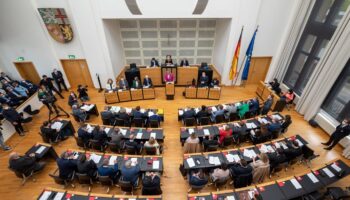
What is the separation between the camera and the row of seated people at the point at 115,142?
21.8 feet

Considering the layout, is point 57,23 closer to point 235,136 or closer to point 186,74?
point 186,74

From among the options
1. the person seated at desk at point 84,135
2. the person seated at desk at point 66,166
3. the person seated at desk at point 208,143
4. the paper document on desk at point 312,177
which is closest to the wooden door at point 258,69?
the person seated at desk at point 208,143

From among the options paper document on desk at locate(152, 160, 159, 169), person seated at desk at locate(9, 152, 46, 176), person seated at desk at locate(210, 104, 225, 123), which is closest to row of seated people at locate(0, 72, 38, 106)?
person seated at desk at locate(9, 152, 46, 176)

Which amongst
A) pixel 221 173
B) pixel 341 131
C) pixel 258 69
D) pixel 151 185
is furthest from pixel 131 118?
pixel 258 69

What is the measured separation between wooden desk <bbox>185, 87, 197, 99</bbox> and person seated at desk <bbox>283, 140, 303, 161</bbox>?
5708mm

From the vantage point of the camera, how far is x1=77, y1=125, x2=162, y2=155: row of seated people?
262 inches

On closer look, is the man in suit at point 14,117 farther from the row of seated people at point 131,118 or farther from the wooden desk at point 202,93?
the wooden desk at point 202,93

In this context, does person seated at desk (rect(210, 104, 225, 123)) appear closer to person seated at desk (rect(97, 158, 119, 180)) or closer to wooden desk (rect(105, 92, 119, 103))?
person seated at desk (rect(97, 158, 119, 180))

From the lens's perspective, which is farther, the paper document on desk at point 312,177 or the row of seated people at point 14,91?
the row of seated people at point 14,91

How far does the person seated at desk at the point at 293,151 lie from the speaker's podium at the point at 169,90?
6405 millimetres

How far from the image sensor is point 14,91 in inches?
394

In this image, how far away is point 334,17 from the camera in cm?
849

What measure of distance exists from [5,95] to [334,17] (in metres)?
16.5

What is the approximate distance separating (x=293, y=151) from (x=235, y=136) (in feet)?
6.47
